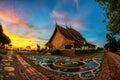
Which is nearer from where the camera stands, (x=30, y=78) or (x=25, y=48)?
(x=30, y=78)

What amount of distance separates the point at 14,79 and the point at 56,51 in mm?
26276

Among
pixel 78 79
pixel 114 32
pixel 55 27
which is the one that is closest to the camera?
pixel 78 79

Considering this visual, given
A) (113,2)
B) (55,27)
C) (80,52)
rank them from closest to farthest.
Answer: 1. (113,2)
2. (80,52)
3. (55,27)

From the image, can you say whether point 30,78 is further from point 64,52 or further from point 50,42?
point 50,42

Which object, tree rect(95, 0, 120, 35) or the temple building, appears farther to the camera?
the temple building

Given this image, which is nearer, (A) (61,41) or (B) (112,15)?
(B) (112,15)

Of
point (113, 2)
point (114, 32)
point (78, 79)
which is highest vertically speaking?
point (113, 2)

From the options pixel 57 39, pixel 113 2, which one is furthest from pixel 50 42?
pixel 113 2

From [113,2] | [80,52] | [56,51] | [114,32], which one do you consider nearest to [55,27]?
[56,51]

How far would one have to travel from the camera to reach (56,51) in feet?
114

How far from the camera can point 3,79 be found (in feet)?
27.1

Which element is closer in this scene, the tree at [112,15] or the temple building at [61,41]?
the tree at [112,15]

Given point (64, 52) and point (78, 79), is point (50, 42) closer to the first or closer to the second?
point (64, 52)

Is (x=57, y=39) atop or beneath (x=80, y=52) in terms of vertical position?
atop
